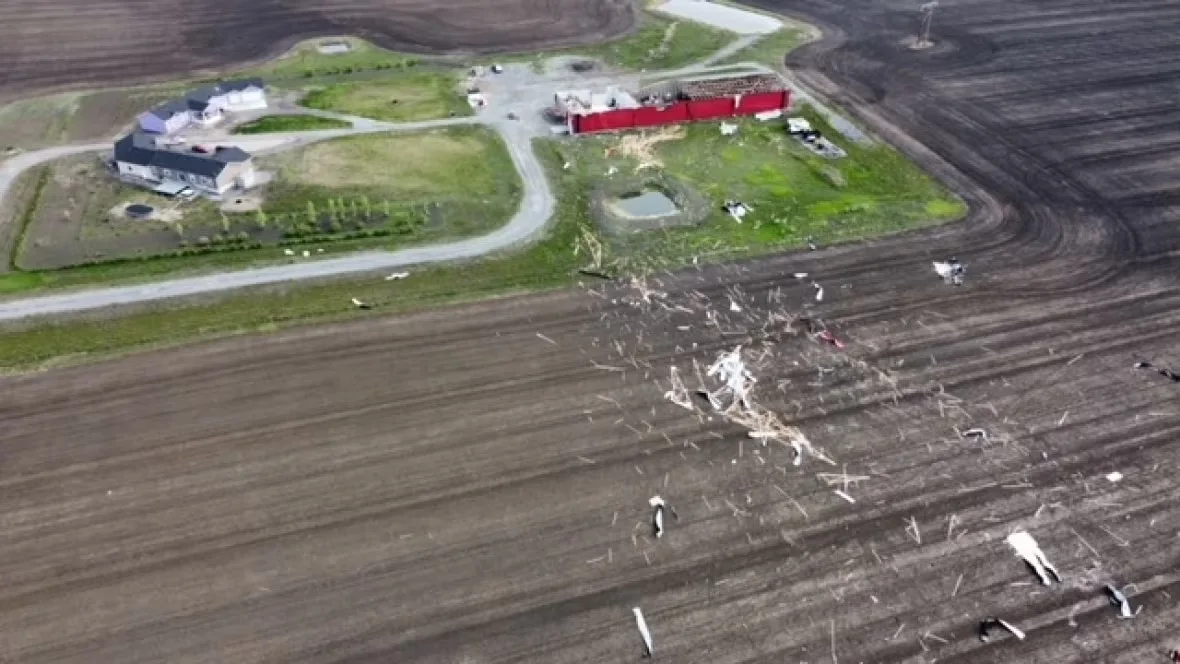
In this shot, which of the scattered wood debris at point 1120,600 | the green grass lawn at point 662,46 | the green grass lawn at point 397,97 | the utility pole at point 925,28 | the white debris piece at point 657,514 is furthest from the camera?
the utility pole at point 925,28

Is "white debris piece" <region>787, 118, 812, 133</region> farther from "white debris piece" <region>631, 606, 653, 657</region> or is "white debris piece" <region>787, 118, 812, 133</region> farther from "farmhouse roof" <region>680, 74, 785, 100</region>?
"white debris piece" <region>631, 606, 653, 657</region>

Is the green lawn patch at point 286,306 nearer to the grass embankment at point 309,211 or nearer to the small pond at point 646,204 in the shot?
the grass embankment at point 309,211

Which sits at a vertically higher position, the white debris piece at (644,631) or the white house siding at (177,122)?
the white house siding at (177,122)

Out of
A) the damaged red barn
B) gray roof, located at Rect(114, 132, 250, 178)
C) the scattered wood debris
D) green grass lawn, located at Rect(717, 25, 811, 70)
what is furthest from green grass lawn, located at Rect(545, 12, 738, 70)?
the scattered wood debris

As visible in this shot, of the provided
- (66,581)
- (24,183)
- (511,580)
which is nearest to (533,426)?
(511,580)

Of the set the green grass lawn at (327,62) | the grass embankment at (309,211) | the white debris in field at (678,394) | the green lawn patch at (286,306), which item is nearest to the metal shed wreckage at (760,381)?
the white debris in field at (678,394)

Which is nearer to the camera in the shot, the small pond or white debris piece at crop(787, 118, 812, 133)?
the small pond
